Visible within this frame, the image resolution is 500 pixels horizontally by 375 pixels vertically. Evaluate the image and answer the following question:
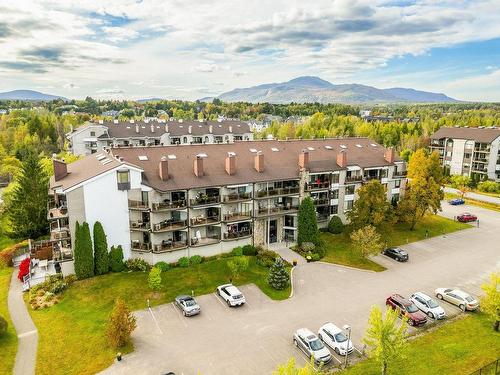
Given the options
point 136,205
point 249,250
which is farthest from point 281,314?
point 136,205

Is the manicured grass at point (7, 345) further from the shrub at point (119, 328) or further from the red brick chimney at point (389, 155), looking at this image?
the red brick chimney at point (389, 155)

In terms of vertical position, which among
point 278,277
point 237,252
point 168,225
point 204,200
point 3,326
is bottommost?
point 3,326

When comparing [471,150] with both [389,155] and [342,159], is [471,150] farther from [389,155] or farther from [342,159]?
[342,159]

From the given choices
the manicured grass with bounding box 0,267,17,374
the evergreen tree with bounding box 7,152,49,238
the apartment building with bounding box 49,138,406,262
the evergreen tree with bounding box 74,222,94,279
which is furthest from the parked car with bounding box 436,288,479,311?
the evergreen tree with bounding box 7,152,49,238

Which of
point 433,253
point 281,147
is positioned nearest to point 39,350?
point 281,147

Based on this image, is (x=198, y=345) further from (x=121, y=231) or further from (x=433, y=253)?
(x=433, y=253)

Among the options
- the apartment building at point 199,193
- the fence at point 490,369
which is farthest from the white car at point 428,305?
the apartment building at point 199,193

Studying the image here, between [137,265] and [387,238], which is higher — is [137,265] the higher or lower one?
the higher one

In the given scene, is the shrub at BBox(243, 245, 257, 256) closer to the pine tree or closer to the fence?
the pine tree
